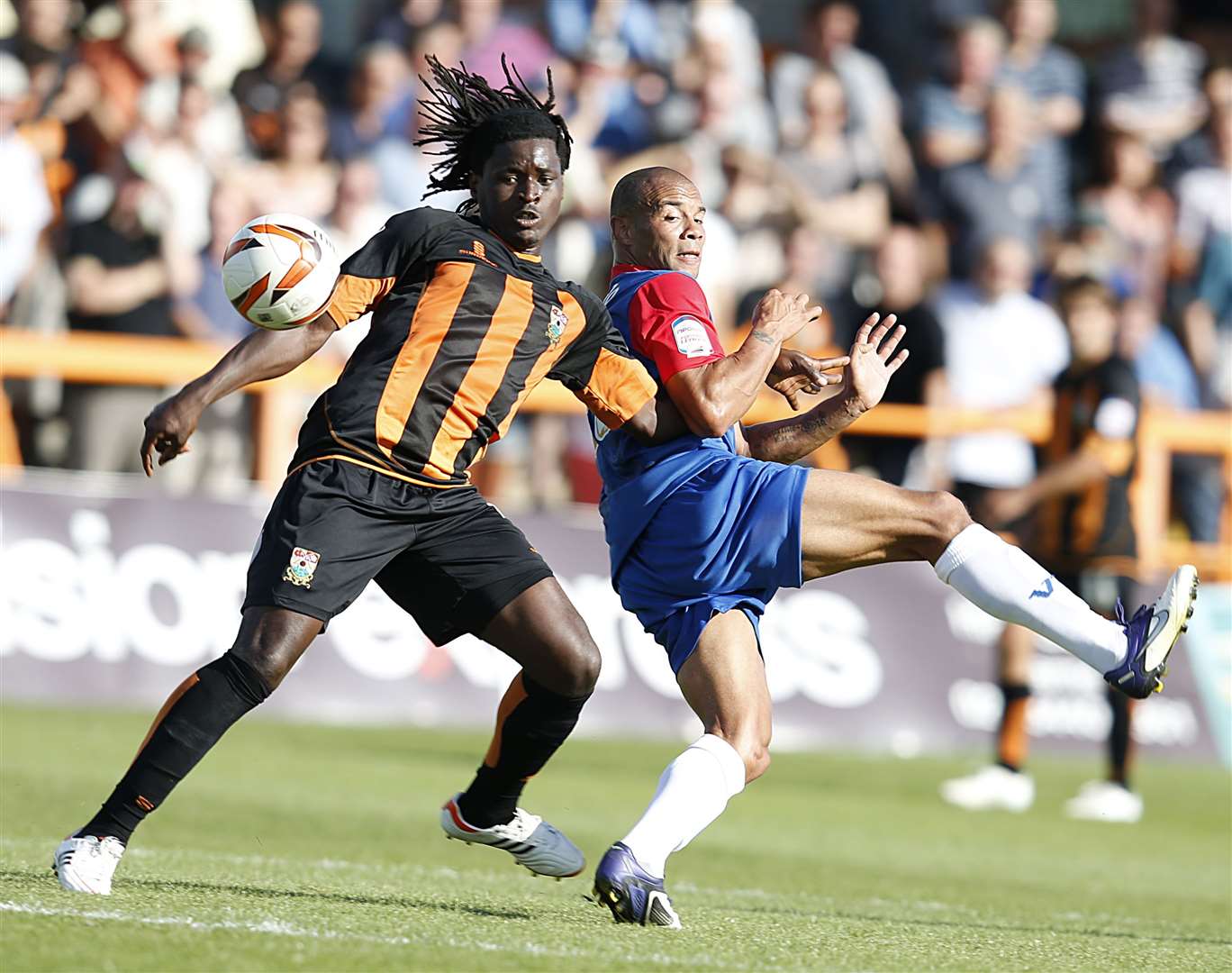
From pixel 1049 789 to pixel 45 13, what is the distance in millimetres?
8073

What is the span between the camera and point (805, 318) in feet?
19.0

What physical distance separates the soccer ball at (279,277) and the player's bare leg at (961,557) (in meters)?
1.46

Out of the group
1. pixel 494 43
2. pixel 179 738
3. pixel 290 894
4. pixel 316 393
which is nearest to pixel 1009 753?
pixel 316 393

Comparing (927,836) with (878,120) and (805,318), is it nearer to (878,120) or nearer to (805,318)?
(805,318)

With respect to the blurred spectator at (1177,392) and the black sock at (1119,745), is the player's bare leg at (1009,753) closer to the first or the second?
the black sock at (1119,745)

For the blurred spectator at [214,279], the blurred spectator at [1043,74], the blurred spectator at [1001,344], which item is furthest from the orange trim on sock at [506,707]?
the blurred spectator at [1043,74]

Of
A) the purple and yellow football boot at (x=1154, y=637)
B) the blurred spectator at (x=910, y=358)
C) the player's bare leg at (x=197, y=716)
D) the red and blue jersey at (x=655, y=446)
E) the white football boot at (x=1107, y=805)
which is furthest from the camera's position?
the blurred spectator at (x=910, y=358)

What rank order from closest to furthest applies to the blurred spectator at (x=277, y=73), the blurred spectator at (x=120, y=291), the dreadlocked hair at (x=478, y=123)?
the dreadlocked hair at (x=478, y=123)
the blurred spectator at (x=120, y=291)
the blurred spectator at (x=277, y=73)

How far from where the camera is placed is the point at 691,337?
225 inches

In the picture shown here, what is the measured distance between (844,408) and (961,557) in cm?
74

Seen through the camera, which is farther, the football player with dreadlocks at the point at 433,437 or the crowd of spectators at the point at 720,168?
the crowd of spectators at the point at 720,168

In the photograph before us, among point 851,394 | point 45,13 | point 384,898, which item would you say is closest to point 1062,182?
point 45,13

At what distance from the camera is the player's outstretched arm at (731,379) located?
5.56 metres

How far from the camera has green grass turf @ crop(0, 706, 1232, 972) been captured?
15.4 ft
